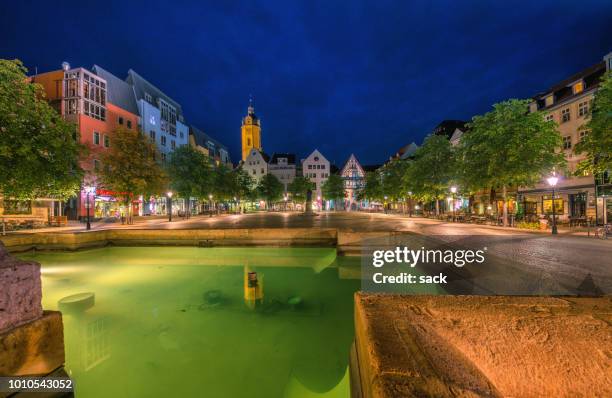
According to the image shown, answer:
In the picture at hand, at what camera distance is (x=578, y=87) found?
31484 millimetres

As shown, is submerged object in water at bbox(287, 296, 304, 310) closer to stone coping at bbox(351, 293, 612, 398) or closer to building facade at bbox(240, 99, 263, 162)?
stone coping at bbox(351, 293, 612, 398)

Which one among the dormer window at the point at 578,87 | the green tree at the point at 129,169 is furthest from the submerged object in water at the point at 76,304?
the dormer window at the point at 578,87

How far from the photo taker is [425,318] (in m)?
3.22

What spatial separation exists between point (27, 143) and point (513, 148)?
1338 inches

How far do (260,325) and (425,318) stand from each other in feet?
20.2

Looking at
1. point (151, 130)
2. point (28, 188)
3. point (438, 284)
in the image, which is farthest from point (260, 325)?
point (151, 130)

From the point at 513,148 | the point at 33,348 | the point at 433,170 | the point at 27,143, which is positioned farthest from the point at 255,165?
the point at 33,348

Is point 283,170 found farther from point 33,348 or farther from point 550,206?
point 33,348

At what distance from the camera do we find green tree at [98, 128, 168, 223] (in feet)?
103

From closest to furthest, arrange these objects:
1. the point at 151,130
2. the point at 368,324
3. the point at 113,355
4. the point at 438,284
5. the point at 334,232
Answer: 1. the point at 368,324
2. the point at 113,355
3. the point at 438,284
4. the point at 334,232
5. the point at 151,130

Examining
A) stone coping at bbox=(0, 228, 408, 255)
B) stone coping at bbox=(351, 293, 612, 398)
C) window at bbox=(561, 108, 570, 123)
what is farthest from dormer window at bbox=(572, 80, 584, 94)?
stone coping at bbox=(351, 293, 612, 398)

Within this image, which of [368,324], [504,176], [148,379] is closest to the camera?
[368,324]

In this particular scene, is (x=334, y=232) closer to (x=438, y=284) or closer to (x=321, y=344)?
(x=438, y=284)

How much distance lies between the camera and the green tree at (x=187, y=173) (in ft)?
149
